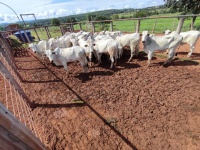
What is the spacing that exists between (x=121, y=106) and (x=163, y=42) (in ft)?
14.2

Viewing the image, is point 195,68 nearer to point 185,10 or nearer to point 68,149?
point 68,149

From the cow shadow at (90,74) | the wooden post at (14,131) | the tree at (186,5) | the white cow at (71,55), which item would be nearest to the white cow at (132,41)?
the cow shadow at (90,74)

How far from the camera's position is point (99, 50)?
796 cm

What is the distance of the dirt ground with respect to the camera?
3758mm

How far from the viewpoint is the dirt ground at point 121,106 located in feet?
12.3

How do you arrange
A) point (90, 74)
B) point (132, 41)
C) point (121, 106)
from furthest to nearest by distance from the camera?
point (132, 41) < point (90, 74) < point (121, 106)

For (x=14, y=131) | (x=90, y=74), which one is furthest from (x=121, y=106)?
(x=14, y=131)

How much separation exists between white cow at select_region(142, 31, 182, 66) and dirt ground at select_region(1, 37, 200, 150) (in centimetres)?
84

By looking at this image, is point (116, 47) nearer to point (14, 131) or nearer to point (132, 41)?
point (132, 41)

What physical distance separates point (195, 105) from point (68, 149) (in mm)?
4213

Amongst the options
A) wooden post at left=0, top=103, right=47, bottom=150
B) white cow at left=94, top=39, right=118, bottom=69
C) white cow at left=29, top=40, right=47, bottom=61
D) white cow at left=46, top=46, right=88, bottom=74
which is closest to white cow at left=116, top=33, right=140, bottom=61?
white cow at left=94, top=39, right=118, bottom=69

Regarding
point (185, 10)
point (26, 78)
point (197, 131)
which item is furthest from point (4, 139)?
point (185, 10)

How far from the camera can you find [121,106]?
491 centimetres

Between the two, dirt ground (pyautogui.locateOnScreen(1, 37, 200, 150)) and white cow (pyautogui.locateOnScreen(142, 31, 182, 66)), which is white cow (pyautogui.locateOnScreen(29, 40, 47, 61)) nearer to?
dirt ground (pyautogui.locateOnScreen(1, 37, 200, 150))
